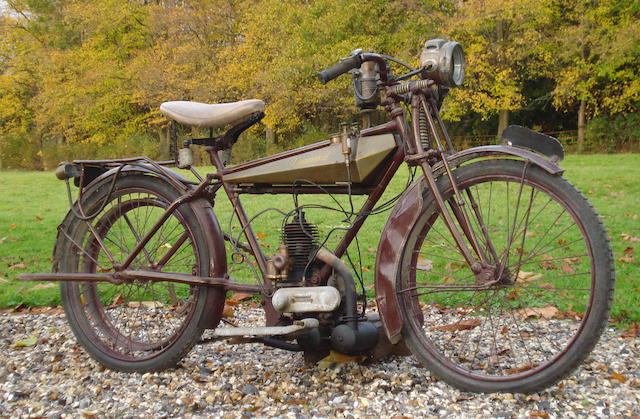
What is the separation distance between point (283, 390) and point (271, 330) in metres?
0.28

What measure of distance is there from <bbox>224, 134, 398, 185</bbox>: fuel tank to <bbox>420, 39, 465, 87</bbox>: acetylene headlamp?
1.06 ft

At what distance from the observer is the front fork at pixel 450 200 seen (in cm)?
265

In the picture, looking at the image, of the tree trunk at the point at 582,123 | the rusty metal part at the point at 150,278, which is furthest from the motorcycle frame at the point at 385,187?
the tree trunk at the point at 582,123

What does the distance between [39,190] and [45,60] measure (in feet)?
57.1

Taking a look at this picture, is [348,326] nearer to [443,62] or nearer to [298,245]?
[298,245]

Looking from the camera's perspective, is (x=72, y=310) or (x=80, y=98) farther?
(x=80, y=98)

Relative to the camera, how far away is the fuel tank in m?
2.83

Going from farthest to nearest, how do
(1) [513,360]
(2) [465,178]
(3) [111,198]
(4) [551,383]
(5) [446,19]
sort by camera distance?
(5) [446,19]
(3) [111,198]
(1) [513,360]
(2) [465,178]
(4) [551,383]

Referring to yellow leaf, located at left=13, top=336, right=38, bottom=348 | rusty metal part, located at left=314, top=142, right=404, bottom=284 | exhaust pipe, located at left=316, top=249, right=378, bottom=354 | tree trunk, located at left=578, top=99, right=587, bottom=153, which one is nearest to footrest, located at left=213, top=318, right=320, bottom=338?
exhaust pipe, located at left=316, top=249, right=378, bottom=354

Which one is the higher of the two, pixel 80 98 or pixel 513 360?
pixel 80 98

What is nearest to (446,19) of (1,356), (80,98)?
(80,98)

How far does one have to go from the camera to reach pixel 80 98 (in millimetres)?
28438

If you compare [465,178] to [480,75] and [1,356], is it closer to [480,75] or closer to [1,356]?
[1,356]

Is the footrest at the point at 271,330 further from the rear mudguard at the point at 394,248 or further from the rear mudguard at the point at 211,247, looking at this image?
the rear mudguard at the point at 394,248
